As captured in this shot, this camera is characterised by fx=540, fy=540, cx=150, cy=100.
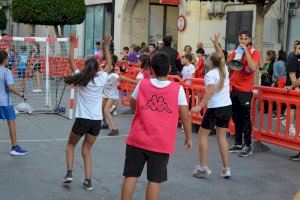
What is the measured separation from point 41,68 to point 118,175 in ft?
22.6

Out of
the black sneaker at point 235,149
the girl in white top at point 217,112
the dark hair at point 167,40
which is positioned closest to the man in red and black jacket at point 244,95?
the black sneaker at point 235,149

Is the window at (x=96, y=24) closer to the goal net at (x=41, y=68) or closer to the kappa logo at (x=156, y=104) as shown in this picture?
the goal net at (x=41, y=68)

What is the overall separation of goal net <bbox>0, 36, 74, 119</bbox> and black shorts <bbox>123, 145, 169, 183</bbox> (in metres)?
8.12

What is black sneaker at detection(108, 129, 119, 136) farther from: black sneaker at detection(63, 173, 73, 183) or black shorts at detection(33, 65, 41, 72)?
black shorts at detection(33, 65, 41, 72)

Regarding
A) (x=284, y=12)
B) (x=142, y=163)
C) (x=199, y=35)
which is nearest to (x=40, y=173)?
(x=142, y=163)

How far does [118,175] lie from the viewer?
7.05m

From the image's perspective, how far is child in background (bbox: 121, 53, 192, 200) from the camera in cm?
486

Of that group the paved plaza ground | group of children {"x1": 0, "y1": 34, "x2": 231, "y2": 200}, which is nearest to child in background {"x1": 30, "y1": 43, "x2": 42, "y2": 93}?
the paved plaza ground

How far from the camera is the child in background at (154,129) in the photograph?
4.86 meters

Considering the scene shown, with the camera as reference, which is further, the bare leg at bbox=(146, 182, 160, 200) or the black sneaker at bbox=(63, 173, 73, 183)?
the black sneaker at bbox=(63, 173, 73, 183)

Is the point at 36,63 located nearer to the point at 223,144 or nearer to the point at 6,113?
the point at 6,113

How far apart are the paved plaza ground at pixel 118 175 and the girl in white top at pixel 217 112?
240 millimetres

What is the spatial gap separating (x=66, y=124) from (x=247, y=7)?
9.27 meters

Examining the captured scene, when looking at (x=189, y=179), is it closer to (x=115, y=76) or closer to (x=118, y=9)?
(x=115, y=76)
